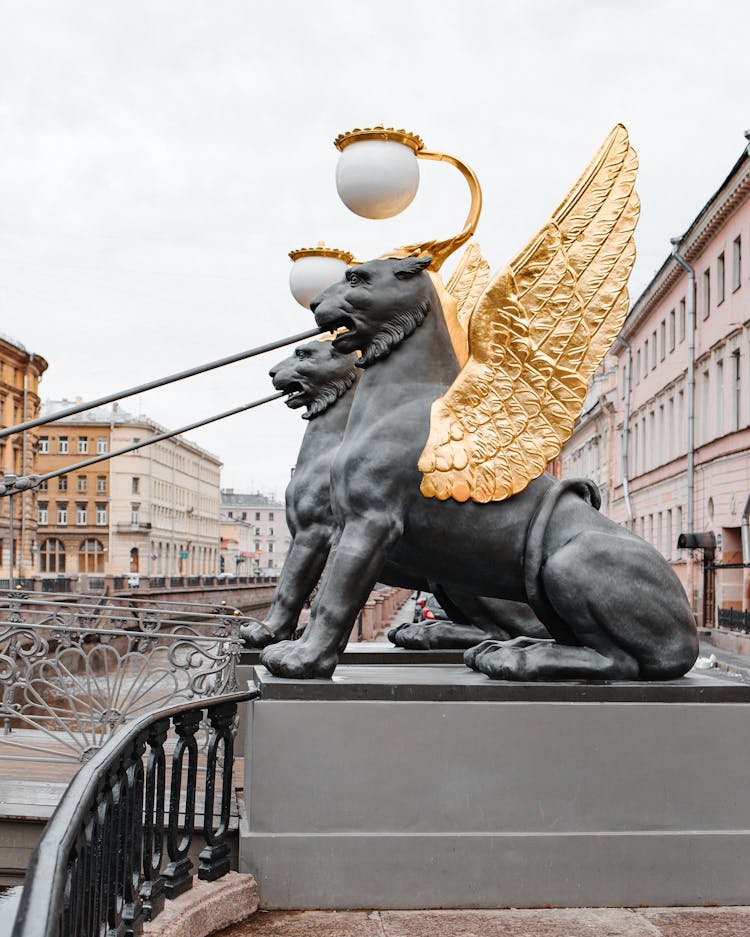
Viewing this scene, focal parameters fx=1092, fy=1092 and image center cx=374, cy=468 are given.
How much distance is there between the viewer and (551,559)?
413cm

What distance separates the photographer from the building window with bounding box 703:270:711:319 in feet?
105

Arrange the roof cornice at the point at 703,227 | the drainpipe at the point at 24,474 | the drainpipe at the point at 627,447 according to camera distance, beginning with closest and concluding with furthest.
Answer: the roof cornice at the point at 703,227 < the drainpipe at the point at 627,447 < the drainpipe at the point at 24,474

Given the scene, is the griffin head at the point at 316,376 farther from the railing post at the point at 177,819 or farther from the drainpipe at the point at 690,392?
the drainpipe at the point at 690,392

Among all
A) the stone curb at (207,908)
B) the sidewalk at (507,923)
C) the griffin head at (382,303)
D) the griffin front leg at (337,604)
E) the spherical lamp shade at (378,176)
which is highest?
the spherical lamp shade at (378,176)

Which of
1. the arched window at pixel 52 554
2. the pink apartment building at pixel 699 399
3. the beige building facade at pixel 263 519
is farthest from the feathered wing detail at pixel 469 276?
the beige building facade at pixel 263 519

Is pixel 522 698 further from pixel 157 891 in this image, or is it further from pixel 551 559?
pixel 157 891

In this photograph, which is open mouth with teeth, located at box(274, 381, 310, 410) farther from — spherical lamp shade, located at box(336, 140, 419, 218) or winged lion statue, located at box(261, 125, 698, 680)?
winged lion statue, located at box(261, 125, 698, 680)

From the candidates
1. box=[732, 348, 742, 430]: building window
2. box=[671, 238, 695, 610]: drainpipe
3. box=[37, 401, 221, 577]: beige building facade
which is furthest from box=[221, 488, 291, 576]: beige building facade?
box=[732, 348, 742, 430]: building window

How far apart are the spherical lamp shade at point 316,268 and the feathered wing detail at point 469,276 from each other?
66 centimetres

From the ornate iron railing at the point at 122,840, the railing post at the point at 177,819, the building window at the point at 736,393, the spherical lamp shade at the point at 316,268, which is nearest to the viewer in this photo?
the ornate iron railing at the point at 122,840

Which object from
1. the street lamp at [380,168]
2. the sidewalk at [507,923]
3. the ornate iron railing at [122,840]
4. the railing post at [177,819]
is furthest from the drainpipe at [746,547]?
the railing post at [177,819]

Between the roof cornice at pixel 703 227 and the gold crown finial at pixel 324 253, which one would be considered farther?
the roof cornice at pixel 703 227

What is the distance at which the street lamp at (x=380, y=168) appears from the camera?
4887mm

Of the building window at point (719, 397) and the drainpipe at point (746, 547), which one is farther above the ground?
the building window at point (719, 397)
